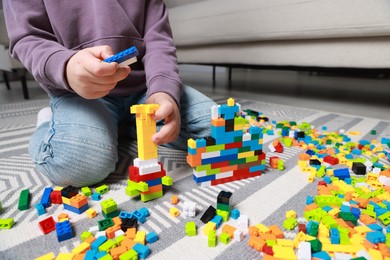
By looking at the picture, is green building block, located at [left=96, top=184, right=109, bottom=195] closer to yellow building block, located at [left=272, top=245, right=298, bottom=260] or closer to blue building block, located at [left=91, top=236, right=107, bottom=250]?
blue building block, located at [left=91, top=236, right=107, bottom=250]

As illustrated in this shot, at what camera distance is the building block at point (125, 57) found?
18.1 inches

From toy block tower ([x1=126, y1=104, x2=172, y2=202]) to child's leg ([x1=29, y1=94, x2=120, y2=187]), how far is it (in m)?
0.11

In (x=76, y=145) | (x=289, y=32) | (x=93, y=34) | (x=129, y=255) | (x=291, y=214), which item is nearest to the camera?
(x=129, y=255)

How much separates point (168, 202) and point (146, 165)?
0.28 feet

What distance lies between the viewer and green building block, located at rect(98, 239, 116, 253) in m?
0.43

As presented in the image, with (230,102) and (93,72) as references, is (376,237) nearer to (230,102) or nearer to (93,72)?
(230,102)

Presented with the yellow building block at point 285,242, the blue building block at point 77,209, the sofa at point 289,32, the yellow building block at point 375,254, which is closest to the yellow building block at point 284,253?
the yellow building block at point 285,242

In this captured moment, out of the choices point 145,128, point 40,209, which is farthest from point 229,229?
point 40,209

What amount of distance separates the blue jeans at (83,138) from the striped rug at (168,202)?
50 mm

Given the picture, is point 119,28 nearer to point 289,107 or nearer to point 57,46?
point 57,46

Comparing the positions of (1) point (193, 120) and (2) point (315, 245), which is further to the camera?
(1) point (193, 120)

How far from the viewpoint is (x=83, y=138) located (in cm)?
65

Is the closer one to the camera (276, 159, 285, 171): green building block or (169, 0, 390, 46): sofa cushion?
(276, 159, 285, 171): green building block

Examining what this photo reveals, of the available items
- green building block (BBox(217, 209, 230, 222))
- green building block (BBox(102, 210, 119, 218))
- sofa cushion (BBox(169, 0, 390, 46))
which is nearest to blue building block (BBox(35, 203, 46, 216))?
green building block (BBox(102, 210, 119, 218))
